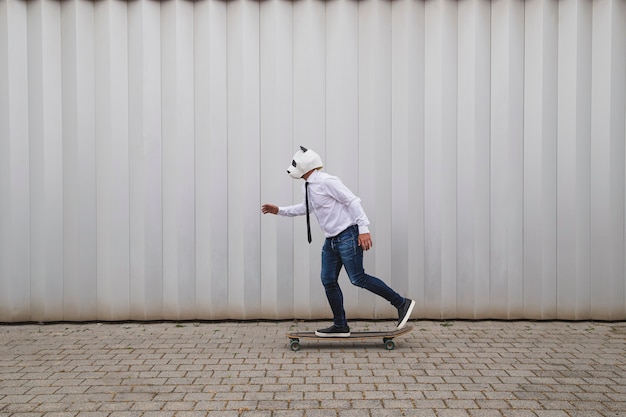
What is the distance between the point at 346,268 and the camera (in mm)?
6012

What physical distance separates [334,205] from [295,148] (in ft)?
4.68

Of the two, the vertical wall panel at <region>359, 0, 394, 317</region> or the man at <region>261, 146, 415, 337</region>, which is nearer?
the man at <region>261, 146, 415, 337</region>

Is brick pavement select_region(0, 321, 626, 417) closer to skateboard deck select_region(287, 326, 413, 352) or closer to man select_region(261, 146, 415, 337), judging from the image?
skateboard deck select_region(287, 326, 413, 352)

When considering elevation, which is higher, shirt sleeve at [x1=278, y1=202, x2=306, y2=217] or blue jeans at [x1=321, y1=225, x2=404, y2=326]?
shirt sleeve at [x1=278, y1=202, x2=306, y2=217]

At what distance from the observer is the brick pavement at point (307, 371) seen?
14.2 ft

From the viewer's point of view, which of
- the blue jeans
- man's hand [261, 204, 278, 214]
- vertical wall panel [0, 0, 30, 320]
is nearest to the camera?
the blue jeans

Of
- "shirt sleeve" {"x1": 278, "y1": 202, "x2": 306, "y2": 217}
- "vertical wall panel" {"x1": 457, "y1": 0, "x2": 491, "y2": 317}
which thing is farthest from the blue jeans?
"vertical wall panel" {"x1": 457, "y1": 0, "x2": 491, "y2": 317}

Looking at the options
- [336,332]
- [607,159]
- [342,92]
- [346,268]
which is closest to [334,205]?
[346,268]

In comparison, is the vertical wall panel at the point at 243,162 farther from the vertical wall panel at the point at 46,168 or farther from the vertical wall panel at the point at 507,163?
the vertical wall panel at the point at 507,163

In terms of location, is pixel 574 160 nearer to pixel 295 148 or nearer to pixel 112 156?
pixel 295 148

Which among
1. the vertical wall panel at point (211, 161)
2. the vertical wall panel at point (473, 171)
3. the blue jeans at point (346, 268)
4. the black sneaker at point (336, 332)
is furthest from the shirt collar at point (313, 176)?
the vertical wall panel at point (473, 171)

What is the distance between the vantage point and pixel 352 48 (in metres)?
7.22

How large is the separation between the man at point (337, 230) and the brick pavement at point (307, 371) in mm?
352

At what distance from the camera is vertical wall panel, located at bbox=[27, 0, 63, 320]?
23.5ft
